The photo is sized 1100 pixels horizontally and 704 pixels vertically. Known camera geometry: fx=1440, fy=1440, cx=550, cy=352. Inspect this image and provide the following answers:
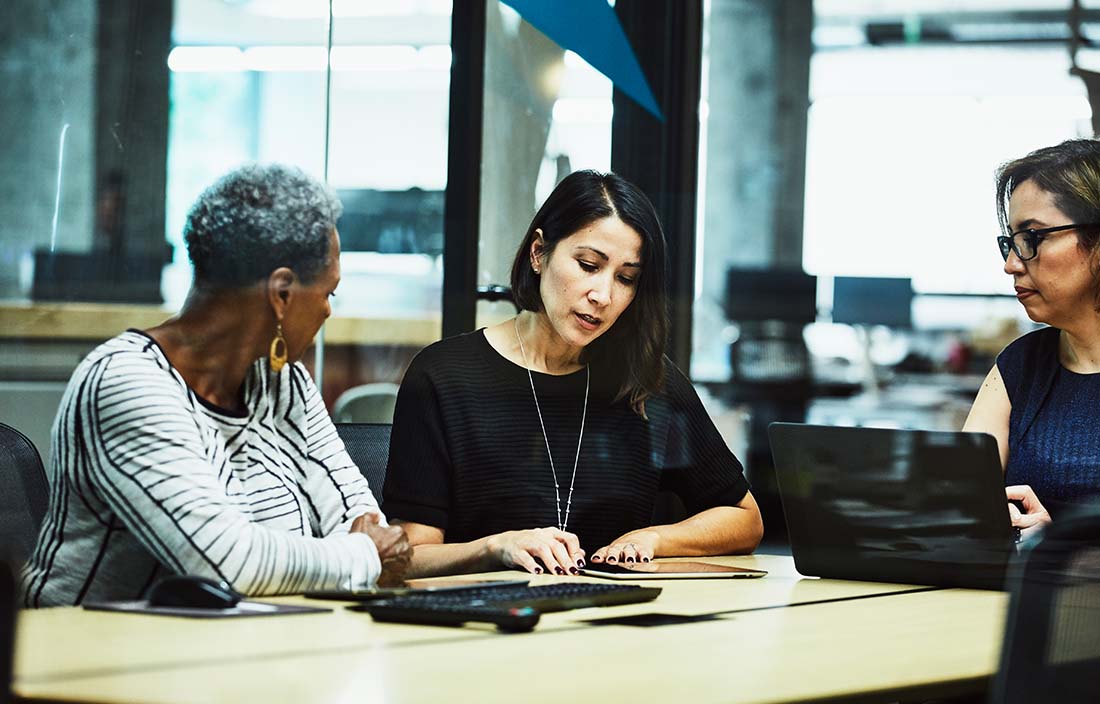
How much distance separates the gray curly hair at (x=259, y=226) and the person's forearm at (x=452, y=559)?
493 mm

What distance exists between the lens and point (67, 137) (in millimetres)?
3094

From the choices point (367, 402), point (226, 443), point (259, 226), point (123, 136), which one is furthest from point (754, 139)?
point (226, 443)

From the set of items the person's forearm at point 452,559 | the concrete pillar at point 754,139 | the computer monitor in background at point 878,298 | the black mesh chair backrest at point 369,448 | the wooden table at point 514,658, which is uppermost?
the concrete pillar at point 754,139

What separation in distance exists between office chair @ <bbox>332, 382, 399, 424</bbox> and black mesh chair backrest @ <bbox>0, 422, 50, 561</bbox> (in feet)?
4.26

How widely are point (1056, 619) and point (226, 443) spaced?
1.10 meters

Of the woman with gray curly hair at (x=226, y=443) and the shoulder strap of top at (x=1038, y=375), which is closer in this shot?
the woman with gray curly hair at (x=226, y=443)

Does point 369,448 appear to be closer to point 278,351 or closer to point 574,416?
point 574,416

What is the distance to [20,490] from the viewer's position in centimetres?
214

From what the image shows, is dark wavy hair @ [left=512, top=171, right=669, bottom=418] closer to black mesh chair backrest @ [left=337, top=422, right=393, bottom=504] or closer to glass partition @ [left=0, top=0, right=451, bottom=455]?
black mesh chair backrest @ [left=337, top=422, right=393, bottom=504]

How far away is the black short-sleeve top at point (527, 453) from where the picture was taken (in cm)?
242

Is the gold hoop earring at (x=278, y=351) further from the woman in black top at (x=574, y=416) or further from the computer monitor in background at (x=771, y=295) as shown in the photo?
the computer monitor in background at (x=771, y=295)

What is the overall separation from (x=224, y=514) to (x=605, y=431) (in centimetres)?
97

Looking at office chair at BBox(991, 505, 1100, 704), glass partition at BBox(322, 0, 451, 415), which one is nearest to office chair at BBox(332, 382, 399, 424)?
glass partition at BBox(322, 0, 451, 415)

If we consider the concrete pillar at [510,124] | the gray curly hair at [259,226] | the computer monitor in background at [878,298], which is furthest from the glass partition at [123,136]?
the computer monitor in background at [878,298]
